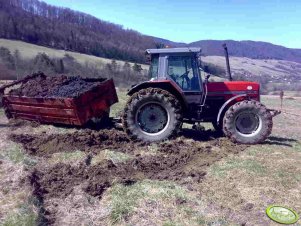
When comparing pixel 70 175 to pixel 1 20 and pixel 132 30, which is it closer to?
pixel 1 20

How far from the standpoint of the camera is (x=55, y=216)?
14.6ft

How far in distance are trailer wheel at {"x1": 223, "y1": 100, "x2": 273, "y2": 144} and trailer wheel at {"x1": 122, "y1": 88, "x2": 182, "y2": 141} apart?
119 centimetres

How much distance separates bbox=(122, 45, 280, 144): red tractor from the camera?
777cm

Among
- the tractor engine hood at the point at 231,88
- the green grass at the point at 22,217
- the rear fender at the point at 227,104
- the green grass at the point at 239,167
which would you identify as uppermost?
the tractor engine hood at the point at 231,88

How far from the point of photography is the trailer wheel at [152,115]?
25.3ft

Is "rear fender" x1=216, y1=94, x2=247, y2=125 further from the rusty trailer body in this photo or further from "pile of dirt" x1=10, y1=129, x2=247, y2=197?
the rusty trailer body

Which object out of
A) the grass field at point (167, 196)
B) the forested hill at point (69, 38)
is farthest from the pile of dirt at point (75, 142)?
the forested hill at point (69, 38)

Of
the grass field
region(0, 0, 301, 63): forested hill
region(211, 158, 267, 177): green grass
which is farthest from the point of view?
region(0, 0, 301, 63): forested hill

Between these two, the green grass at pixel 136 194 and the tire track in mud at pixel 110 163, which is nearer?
the green grass at pixel 136 194

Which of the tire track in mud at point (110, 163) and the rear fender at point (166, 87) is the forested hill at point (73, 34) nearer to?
the rear fender at point (166, 87)

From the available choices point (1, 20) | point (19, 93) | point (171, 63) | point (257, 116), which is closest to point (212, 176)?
point (257, 116)

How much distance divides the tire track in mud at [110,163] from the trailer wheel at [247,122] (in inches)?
11.4

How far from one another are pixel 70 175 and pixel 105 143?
198cm

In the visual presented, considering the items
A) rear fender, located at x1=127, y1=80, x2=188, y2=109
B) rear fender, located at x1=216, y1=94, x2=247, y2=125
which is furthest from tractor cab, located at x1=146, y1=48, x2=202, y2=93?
rear fender, located at x1=216, y1=94, x2=247, y2=125
